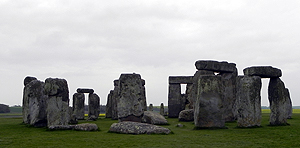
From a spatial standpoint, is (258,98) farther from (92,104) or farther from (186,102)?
(92,104)

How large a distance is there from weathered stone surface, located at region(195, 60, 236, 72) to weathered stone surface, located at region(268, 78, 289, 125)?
→ 391 centimetres

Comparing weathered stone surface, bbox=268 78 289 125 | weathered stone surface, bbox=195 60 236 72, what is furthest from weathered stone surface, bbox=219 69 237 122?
weathered stone surface, bbox=268 78 289 125

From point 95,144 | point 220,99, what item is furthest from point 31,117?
point 220,99

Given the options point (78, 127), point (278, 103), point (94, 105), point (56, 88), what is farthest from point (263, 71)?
point (94, 105)

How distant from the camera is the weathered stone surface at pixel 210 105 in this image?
11.9 m

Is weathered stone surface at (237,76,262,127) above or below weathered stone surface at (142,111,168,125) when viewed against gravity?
above

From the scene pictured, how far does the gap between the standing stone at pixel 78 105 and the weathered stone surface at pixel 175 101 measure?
23.5ft

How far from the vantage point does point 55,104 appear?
1202 cm

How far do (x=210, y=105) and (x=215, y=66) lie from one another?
5436 millimetres

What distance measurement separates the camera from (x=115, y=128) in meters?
10.5

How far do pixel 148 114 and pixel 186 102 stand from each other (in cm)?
883

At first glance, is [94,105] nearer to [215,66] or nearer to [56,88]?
[215,66]

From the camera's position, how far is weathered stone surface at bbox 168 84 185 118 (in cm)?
2453

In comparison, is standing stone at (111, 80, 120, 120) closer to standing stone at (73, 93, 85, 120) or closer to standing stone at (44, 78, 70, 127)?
standing stone at (73, 93, 85, 120)
